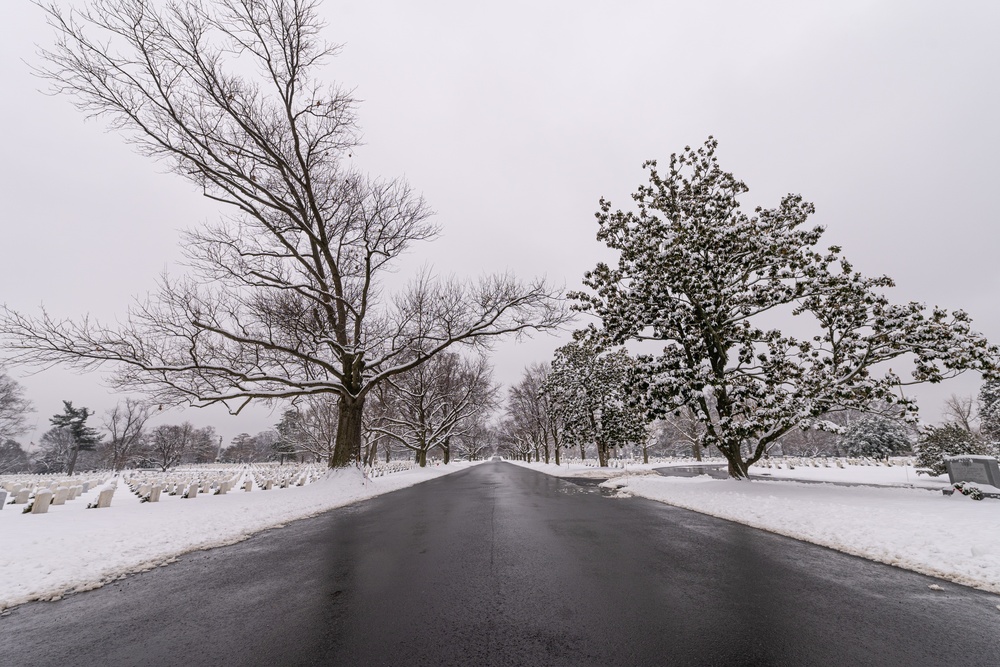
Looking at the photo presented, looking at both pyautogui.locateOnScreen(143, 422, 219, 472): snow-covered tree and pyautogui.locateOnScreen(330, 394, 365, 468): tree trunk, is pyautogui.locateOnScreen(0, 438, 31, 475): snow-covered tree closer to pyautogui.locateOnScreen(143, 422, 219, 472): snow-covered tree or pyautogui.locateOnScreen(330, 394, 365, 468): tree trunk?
pyautogui.locateOnScreen(143, 422, 219, 472): snow-covered tree

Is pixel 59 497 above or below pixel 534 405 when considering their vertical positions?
below

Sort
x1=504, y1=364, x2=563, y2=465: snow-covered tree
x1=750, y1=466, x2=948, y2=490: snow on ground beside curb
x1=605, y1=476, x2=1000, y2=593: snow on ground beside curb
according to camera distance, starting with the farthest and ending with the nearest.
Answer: x1=504, y1=364, x2=563, y2=465: snow-covered tree < x1=750, y1=466, x2=948, y2=490: snow on ground beside curb < x1=605, y1=476, x2=1000, y2=593: snow on ground beside curb

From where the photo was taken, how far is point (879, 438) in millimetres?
46031

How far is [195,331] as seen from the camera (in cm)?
1496

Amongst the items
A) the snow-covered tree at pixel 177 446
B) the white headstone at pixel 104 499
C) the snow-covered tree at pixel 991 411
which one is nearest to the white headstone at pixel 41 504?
the white headstone at pixel 104 499

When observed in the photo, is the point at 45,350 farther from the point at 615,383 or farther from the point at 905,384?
the point at 615,383

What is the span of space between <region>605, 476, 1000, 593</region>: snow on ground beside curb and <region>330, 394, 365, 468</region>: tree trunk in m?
13.0

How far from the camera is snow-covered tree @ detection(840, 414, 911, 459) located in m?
45.4

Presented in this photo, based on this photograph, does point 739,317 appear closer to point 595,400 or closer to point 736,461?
point 736,461

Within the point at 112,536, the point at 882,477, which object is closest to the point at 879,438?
the point at 882,477

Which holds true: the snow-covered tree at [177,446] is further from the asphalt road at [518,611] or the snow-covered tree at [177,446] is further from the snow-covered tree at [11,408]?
the asphalt road at [518,611]

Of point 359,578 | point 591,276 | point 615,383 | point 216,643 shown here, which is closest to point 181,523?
point 359,578

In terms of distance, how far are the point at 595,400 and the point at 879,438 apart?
37643 millimetres

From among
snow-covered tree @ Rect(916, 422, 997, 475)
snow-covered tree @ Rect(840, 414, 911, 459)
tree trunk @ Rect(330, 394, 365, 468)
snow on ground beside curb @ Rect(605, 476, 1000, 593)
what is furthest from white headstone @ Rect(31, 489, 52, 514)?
snow-covered tree @ Rect(840, 414, 911, 459)
